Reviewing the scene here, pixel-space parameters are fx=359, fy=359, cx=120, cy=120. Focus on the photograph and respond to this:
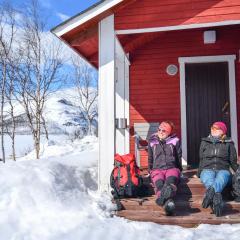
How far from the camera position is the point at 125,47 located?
7.50 m

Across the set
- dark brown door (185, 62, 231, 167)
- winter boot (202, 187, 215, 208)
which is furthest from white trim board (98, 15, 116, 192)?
dark brown door (185, 62, 231, 167)

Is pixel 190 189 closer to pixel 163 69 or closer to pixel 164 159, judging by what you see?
pixel 164 159

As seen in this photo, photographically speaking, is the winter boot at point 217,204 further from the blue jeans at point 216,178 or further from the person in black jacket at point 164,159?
the person in black jacket at point 164,159

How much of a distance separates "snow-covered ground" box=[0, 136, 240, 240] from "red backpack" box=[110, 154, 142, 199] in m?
0.22

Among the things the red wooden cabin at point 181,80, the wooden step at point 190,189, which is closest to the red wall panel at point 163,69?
the red wooden cabin at point 181,80

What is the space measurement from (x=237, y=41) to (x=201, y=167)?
3.55m

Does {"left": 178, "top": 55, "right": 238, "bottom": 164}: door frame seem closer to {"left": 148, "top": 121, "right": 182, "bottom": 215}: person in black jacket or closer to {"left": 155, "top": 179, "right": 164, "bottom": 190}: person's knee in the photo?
{"left": 148, "top": 121, "right": 182, "bottom": 215}: person in black jacket

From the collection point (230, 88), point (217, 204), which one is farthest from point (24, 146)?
point (217, 204)

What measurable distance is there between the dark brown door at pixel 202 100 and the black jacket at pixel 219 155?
100 inches

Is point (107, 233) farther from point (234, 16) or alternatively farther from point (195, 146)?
point (195, 146)

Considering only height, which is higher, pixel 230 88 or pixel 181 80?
pixel 181 80

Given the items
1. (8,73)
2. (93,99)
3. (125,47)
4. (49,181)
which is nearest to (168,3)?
(125,47)

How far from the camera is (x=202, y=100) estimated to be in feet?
26.2

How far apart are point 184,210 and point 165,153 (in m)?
0.88
